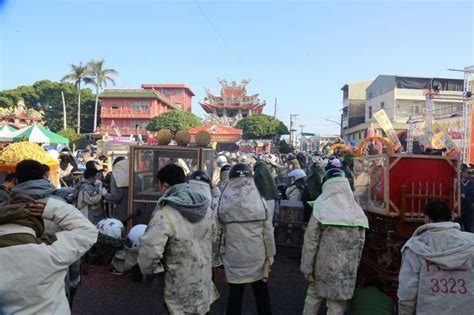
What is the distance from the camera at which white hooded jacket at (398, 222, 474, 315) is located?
2809mm

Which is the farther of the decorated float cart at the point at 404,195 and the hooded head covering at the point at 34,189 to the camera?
the decorated float cart at the point at 404,195

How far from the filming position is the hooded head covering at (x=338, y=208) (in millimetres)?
3547

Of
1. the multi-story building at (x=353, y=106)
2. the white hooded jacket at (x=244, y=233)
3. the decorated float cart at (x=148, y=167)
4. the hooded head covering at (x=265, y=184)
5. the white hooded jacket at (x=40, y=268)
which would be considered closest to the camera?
the white hooded jacket at (x=40, y=268)

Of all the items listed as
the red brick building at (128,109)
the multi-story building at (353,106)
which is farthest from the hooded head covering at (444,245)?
the red brick building at (128,109)

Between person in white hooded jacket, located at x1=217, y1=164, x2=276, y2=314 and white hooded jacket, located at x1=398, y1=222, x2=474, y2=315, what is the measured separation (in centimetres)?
139

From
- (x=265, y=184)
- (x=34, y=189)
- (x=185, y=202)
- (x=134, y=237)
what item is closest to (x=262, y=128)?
(x=265, y=184)

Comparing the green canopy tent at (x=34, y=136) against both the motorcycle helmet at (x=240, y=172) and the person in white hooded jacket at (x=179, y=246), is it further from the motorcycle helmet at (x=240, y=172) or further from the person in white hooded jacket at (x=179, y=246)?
the person in white hooded jacket at (x=179, y=246)

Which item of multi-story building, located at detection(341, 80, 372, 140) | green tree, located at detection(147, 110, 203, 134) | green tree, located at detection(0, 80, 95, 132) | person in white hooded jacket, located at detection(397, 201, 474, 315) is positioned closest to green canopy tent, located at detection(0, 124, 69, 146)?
person in white hooded jacket, located at detection(397, 201, 474, 315)

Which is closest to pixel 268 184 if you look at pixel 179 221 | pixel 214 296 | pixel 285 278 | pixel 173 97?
pixel 285 278

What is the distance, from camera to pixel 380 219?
17.0ft

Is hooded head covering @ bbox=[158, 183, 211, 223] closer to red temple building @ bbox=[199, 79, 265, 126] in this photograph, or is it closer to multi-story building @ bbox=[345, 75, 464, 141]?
multi-story building @ bbox=[345, 75, 464, 141]

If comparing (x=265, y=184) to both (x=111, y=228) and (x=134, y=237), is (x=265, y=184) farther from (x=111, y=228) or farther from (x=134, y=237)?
(x=111, y=228)

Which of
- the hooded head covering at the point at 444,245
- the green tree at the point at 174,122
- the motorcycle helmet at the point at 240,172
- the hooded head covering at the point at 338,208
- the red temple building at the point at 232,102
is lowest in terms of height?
the hooded head covering at the point at 444,245

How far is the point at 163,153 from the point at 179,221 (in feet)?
11.5
